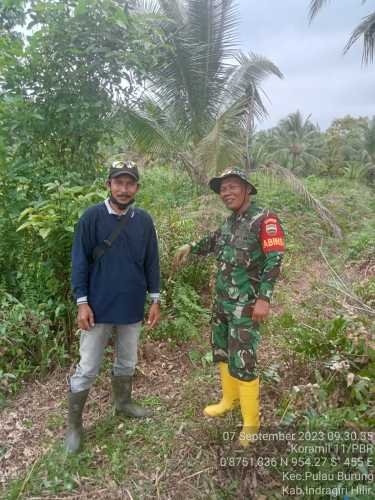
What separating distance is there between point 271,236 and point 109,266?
1.09 m

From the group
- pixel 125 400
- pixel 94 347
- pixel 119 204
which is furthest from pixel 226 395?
pixel 119 204

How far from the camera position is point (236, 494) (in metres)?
2.22

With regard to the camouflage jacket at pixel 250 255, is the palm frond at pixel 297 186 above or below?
above

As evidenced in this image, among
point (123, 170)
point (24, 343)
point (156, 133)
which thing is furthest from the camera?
point (156, 133)

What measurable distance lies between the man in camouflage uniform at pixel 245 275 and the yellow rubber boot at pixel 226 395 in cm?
22

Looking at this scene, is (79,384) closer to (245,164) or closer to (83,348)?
(83,348)

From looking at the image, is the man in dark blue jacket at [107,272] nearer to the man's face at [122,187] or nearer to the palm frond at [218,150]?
the man's face at [122,187]

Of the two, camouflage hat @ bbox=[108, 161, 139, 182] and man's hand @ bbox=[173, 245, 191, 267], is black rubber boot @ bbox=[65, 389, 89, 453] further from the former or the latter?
camouflage hat @ bbox=[108, 161, 139, 182]

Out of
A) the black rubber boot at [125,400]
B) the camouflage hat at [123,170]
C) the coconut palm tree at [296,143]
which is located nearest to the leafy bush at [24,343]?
→ the black rubber boot at [125,400]

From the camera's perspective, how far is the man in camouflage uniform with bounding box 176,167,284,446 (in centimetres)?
230

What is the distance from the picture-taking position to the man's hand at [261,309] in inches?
89.1

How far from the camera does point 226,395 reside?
111 inches

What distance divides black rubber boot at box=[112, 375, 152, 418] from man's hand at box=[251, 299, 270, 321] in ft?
3.91

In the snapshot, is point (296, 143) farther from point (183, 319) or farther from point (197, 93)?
point (183, 319)
